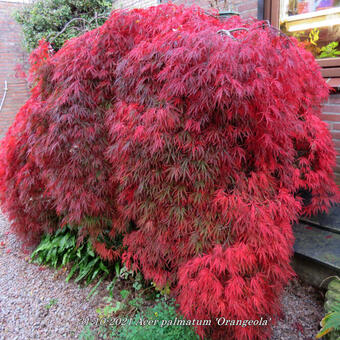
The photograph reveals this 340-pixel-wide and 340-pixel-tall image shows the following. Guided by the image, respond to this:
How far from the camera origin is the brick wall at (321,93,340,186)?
3.40 metres

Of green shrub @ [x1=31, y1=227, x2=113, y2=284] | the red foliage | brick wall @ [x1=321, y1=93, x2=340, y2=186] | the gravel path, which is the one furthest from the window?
green shrub @ [x1=31, y1=227, x2=113, y2=284]

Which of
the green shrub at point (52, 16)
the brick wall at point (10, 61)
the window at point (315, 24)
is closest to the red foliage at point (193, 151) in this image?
the window at point (315, 24)

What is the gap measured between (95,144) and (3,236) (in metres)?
2.71

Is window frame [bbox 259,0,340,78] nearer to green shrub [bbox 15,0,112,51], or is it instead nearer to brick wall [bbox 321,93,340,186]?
brick wall [bbox 321,93,340,186]

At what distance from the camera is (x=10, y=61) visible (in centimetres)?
812

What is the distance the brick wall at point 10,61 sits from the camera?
7.81 metres

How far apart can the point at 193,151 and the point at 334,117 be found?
245 cm

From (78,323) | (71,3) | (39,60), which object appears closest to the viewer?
(78,323)

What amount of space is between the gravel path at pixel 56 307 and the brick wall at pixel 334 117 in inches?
64.3

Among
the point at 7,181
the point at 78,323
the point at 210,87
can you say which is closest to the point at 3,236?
the point at 7,181

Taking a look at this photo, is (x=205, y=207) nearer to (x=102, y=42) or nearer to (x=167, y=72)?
(x=167, y=72)

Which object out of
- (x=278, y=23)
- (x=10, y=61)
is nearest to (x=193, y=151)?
(x=278, y=23)

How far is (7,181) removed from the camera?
346cm

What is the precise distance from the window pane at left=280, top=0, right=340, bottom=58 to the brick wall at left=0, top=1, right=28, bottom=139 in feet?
22.8
